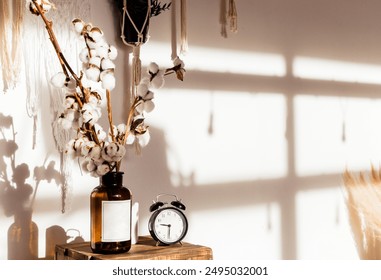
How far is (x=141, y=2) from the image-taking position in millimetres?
2070

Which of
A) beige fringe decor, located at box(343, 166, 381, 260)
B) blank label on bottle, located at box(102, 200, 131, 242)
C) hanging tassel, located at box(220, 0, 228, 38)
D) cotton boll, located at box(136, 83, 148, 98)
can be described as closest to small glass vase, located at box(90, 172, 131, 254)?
blank label on bottle, located at box(102, 200, 131, 242)

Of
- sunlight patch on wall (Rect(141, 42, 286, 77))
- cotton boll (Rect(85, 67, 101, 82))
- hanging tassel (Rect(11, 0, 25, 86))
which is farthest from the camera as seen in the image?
sunlight patch on wall (Rect(141, 42, 286, 77))

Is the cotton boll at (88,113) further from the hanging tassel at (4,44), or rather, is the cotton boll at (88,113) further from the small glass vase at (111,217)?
the hanging tassel at (4,44)

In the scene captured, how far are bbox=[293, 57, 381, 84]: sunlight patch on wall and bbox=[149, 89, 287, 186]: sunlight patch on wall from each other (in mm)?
A: 210

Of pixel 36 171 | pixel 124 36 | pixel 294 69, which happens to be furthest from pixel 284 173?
pixel 36 171

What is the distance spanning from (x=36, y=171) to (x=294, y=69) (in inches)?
53.2

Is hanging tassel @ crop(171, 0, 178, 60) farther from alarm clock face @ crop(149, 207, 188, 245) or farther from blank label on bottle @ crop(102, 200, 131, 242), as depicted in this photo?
blank label on bottle @ crop(102, 200, 131, 242)

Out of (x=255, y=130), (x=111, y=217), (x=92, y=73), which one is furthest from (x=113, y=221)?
(x=255, y=130)

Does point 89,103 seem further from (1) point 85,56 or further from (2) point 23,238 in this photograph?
(2) point 23,238

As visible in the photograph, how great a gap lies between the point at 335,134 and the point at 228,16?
2.83ft

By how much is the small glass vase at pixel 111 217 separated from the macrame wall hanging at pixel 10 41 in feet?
1.62

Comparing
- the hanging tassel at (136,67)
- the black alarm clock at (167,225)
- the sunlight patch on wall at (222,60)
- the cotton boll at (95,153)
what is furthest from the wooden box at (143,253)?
the sunlight patch on wall at (222,60)

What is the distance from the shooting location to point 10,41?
6.17 feet

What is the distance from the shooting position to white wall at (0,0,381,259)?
6.88ft
